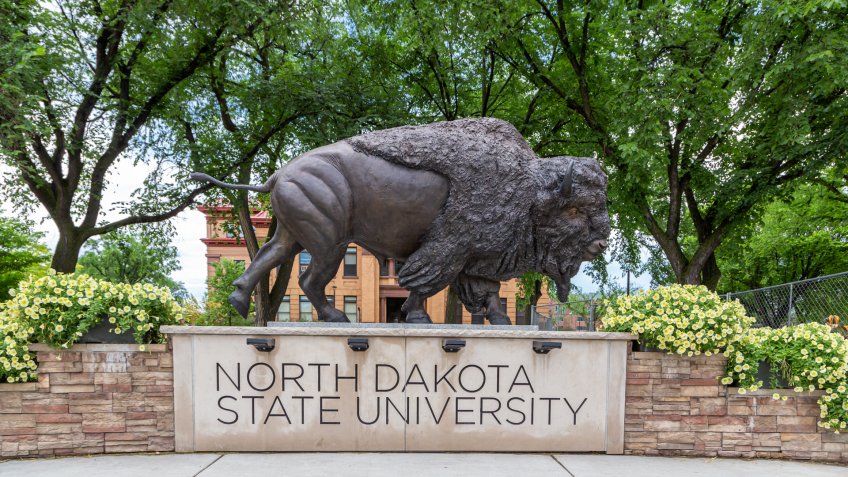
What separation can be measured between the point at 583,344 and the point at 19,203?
15.6 m

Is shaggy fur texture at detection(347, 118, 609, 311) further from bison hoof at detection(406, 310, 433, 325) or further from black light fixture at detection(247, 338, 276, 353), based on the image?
black light fixture at detection(247, 338, 276, 353)

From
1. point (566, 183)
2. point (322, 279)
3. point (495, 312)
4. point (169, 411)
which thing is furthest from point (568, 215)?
point (169, 411)

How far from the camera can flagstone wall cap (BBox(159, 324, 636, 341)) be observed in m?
5.05

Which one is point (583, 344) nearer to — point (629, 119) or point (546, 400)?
point (546, 400)

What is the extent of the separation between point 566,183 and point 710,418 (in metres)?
2.76

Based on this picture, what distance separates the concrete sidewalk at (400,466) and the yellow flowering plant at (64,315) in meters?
0.98

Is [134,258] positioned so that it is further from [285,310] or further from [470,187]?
[470,187]

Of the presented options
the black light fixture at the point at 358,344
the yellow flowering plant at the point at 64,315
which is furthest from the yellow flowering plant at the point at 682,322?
the yellow flowering plant at the point at 64,315

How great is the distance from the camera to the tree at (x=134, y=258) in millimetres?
15969

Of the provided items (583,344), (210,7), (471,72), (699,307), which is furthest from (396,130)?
(471,72)

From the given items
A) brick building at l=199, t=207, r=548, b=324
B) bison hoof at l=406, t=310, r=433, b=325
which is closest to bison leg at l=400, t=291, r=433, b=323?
bison hoof at l=406, t=310, r=433, b=325

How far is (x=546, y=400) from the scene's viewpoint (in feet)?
17.2

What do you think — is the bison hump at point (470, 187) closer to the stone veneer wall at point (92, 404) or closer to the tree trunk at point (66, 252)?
the stone veneer wall at point (92, 404)

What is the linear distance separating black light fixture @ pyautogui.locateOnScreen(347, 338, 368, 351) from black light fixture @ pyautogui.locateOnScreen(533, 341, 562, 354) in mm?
1688
